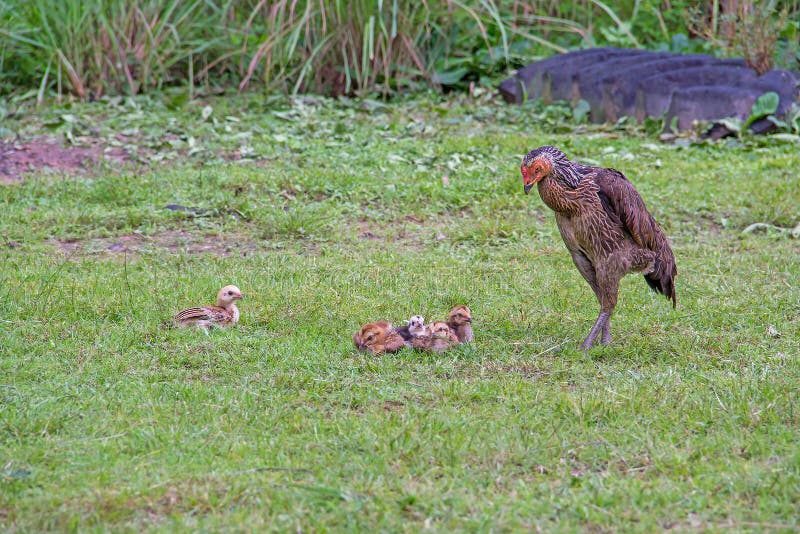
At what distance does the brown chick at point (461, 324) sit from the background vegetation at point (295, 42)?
672 centimetres

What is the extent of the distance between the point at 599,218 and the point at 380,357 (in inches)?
57.4

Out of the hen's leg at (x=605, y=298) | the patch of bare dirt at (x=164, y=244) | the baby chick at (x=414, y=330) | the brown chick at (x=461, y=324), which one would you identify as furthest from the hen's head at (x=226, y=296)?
the hen's leg at (x=605, y=298)

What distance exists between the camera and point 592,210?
20.0 ft

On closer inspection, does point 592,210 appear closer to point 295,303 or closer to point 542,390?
→ point 542,390

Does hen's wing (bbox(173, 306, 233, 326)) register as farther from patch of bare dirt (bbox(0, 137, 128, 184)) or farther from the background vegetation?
the background vegetation

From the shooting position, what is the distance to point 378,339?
5938mm

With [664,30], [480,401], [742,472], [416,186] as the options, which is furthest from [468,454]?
Answer: [664,30]

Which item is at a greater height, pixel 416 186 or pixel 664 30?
pixel 664 30

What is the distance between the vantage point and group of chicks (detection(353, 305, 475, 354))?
594 centimetres

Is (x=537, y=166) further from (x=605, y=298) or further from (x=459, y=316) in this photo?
(x=459, y=316)

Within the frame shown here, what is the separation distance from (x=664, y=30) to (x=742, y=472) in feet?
35.2

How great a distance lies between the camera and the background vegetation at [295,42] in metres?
12.5

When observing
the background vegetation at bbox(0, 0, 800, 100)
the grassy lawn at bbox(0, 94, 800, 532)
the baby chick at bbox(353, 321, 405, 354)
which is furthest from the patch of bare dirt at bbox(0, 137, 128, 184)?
the baby chick at bbox(353, 321, 405, 354)

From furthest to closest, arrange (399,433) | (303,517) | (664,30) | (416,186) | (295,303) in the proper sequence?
(664,30) → (416,186) → (295,303) → (399,433) → (303,517)
